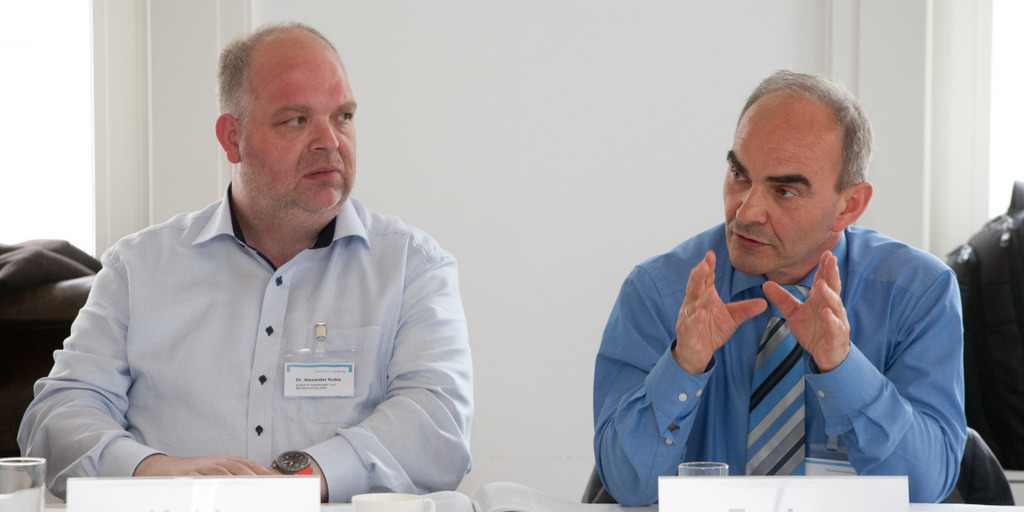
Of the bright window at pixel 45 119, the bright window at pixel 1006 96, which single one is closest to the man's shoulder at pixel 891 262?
the bright window at pixel 1006 96

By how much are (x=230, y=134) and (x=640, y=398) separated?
4.15 ft

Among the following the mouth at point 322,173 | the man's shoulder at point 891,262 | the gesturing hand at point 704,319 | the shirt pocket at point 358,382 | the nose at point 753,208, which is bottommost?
the shirt pocket at point 358,382

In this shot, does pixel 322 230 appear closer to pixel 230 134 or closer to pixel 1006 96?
pixel 230 134

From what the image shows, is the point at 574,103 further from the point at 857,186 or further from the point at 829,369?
the point at 829,369

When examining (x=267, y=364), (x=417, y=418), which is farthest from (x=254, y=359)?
(x=417, y=418)

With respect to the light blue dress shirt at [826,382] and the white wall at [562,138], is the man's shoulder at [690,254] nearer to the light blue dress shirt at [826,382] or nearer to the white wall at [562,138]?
the light blue dress shirt at [826,382]

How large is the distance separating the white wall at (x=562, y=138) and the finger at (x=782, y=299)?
165 centimetres

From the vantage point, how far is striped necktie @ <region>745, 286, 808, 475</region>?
1.88 meters

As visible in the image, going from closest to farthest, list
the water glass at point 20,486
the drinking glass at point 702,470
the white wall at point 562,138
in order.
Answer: the water glass at point 20,486
the drinking glass at point 702,470
the white wall at point 562,138

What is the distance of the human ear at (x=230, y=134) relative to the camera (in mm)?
2385

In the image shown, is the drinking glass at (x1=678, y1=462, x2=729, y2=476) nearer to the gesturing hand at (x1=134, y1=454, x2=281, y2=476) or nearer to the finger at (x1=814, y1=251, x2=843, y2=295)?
the finger at (x1=814, y1=251, x2=843, y2=295)

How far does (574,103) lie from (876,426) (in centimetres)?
195

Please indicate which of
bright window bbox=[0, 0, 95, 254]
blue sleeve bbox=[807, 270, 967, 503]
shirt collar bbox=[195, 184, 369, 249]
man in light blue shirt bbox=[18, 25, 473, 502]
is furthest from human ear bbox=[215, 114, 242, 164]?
blue sleeve bbox=[807, 270, 967, 503]

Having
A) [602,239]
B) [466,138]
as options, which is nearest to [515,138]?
[466,138]
